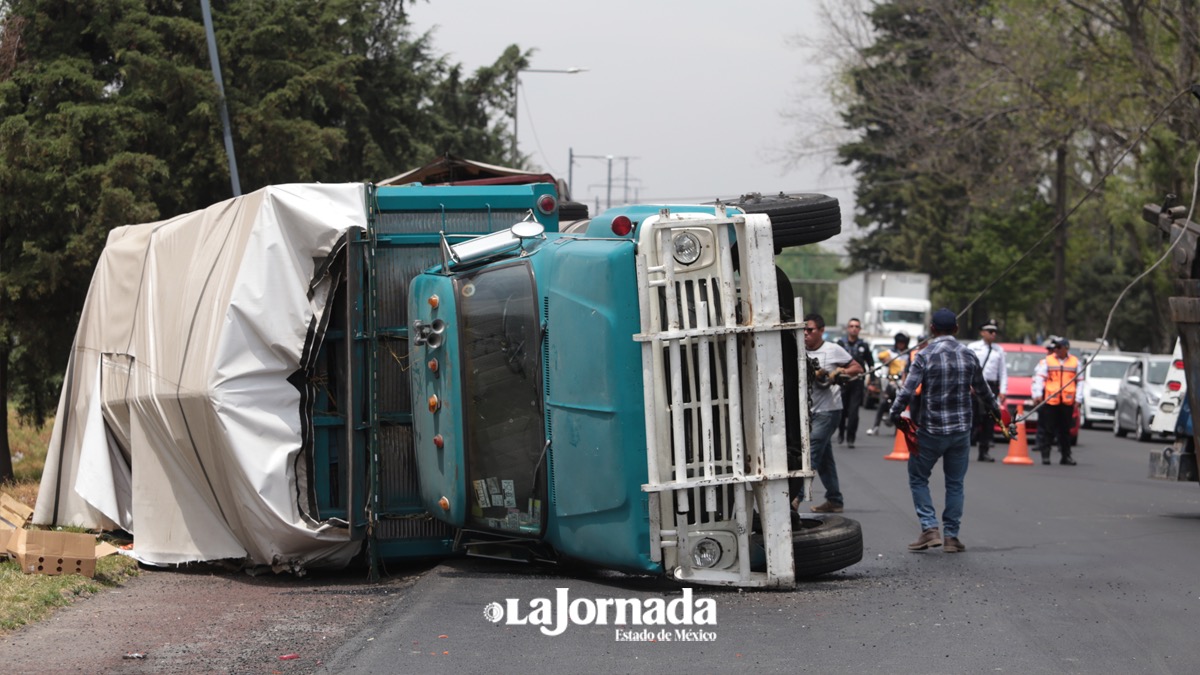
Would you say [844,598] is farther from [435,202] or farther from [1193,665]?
[435,202]

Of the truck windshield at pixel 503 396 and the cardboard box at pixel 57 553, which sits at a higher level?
the truck windshield at pixel 503 396

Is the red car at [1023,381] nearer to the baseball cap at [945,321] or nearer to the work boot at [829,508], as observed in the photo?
the work boot at [829,508]

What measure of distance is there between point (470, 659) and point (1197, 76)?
27589 mm

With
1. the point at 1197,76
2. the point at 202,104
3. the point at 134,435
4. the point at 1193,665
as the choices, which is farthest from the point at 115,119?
the point at 1197,76

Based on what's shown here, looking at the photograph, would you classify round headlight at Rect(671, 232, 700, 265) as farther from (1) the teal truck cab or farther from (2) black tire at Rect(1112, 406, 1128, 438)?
(2) black tire at Rect(1112, 406, 1128, 438)

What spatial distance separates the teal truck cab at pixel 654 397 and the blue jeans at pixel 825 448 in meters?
3.89

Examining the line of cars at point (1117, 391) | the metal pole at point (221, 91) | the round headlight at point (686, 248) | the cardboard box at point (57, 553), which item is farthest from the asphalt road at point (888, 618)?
the line of cars at point (1117, 391)

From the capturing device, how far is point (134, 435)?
35.1 ft

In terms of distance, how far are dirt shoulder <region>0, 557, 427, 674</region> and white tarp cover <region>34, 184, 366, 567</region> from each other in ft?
1.07

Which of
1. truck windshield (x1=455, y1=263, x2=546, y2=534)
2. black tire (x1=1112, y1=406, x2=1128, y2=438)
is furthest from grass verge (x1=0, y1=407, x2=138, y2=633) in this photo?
black tire (x1=1112, y1=406, x2=1128, y2=438)

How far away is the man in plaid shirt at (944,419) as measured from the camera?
35.5 feet

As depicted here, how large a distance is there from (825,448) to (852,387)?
27.6 feet

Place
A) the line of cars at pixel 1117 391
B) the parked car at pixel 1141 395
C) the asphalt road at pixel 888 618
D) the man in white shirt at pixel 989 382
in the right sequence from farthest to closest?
the parked car at pixel 1141 395 < the line of cars at pixel 1117 391 < the man in white shirt at pixel 989 382 < the asphalt road at pixel 888 618

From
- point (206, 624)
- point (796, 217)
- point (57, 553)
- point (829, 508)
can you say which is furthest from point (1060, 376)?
point (206, 624)
